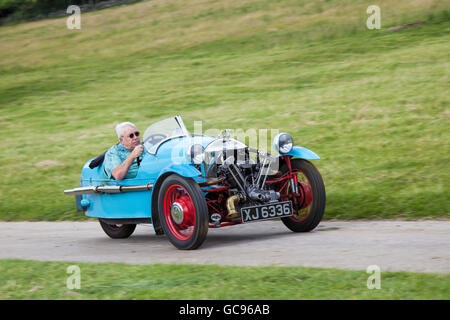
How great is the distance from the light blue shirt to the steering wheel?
1.09ft

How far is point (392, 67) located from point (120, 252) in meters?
14.7

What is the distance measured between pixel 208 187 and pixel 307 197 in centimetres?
129

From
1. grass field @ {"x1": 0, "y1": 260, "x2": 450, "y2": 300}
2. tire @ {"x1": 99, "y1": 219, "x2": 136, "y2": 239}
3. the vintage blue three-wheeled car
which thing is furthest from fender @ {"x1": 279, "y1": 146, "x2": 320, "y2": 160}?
tire @ {"x1": 99, "y1": 219, "x2": 136, "y2": 239}

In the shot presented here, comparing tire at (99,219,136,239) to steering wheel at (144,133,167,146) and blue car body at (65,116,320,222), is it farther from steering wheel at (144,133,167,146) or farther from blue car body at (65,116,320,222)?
steering wheel at (144,133,167,146)

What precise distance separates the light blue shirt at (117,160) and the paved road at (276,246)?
94 centimetres

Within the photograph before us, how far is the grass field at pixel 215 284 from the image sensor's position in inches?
184

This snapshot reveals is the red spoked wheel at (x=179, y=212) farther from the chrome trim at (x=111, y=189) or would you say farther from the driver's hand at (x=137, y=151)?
the driver's hand at (x=137, y=151)

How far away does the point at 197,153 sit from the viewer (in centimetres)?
757

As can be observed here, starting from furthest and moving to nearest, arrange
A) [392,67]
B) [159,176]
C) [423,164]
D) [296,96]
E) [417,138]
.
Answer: [392,67] → [296,96] → [417,138] → [423,164] → [159,176]

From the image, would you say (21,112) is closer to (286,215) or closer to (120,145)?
(120,145)

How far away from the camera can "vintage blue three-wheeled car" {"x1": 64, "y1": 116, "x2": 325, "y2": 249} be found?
7.22 meters
